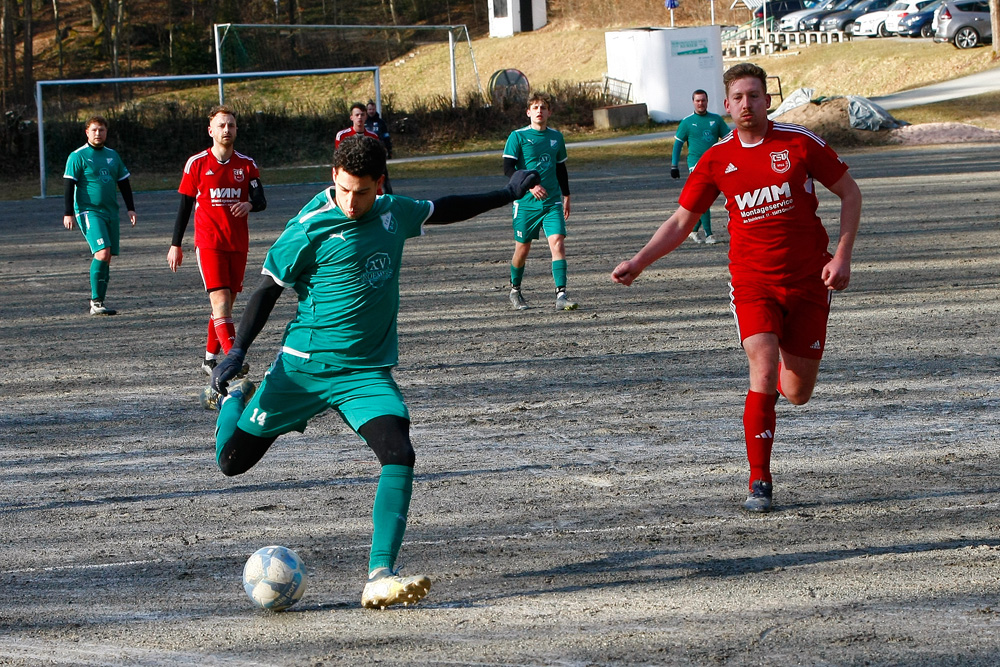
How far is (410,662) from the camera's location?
167 inches

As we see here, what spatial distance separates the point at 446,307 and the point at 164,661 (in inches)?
334

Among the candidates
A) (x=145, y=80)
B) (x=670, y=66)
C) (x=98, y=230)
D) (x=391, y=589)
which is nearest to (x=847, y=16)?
(x=670, y=66)

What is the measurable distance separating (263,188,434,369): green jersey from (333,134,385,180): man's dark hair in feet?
0.91

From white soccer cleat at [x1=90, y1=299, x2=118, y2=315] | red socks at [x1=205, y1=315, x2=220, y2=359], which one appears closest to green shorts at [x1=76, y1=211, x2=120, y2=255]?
white soccer cleat at [x1=90, y1=299, x2=118, y2=315]

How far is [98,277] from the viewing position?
12.6 metres

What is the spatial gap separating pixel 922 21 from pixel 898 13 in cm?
140

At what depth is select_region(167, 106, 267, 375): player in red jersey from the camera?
30.8ft

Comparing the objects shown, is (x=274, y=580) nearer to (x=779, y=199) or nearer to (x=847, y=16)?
(x=779, y=199)

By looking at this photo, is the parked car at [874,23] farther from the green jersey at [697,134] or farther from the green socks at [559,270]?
the green socks at [559,270]

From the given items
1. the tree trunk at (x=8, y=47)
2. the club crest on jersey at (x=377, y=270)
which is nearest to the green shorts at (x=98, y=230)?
the club crest on jersey at (x=377, y=270)

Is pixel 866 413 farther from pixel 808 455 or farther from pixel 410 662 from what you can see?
pixel 410 662

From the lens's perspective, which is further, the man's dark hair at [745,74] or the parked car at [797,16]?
the parked car at [797,16]

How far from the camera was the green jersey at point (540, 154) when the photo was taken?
39.4 feet

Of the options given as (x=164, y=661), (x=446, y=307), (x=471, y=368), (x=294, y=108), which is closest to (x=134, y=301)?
(x=446, y=307)
